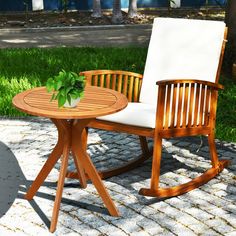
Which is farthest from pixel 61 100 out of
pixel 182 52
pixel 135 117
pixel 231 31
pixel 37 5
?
pixel 37 5

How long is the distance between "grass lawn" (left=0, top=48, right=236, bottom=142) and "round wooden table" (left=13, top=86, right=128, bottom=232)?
2.47 metres

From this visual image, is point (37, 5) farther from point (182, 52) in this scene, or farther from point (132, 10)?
point (182, 52)

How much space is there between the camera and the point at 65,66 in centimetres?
1020

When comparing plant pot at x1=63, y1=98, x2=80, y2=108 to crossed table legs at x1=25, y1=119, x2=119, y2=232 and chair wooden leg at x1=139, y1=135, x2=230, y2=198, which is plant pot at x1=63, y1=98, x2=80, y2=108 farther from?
chair wooden leg at x1=139, y1=135, x2=230, y2=198

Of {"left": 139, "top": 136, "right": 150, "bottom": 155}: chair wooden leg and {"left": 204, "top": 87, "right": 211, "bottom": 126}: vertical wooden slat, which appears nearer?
{"left": 204, "top": 87, "right": 211, "bottom": 126}: vertical wooden slat

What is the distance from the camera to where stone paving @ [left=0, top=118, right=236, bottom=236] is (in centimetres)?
428


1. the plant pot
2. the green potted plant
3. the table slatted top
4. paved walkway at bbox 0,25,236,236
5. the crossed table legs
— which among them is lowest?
paved walkway at bbox 0,25,236,236

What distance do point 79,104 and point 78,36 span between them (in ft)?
36.6

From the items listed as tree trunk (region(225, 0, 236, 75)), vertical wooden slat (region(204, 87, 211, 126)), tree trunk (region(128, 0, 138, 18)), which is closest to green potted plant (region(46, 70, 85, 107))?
vertical wooden slat (region(204, 87, 211, 126))

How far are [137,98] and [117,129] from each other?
916 mm

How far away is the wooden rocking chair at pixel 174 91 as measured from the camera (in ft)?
15.7

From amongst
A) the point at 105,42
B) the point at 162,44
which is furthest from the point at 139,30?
the point at 162,44

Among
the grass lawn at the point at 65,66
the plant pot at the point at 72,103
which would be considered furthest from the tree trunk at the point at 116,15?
the plant pot at the point at 72,103

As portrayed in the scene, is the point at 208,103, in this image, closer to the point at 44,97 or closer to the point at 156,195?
the point at 156,195
